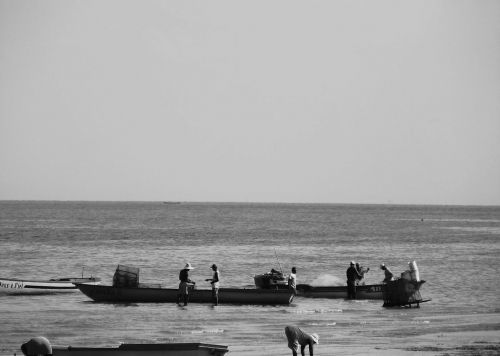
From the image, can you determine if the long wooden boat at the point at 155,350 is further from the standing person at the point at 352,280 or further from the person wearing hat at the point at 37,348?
the standing person at the point at 352,280

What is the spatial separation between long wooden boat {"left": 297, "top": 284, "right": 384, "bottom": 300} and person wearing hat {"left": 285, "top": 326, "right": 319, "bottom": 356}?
16.2 m

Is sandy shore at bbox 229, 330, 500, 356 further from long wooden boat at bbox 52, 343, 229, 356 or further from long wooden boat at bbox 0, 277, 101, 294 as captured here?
long wooden boat at bbox 0, 277, 101, 294

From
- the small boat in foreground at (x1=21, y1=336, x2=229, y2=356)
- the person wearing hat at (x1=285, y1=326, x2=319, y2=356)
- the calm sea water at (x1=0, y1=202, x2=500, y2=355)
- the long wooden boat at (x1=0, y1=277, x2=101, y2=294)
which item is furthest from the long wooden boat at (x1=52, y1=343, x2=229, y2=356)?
the long wooden boat at (x1=0, y1=277, x2=101, y2=294)

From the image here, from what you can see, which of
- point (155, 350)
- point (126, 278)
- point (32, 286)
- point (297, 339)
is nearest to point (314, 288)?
point (126, 278)

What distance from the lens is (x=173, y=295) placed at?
38.0 meters

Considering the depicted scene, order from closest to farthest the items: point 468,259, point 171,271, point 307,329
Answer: point 307,329, point 171,271, point 468,259

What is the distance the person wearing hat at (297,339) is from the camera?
22.6m

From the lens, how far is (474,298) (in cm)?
4084

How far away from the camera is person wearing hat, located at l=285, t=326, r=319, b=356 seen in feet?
74.2

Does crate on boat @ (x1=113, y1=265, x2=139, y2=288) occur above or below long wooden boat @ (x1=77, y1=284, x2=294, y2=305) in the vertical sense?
above

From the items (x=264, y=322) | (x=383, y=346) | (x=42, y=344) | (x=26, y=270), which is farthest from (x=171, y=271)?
(x=42, y=344)

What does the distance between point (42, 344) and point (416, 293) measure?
20684mm

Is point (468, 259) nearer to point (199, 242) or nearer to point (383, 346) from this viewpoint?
point (199, 242)

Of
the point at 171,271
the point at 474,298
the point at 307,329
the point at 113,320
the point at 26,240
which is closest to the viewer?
the point at 307,329
